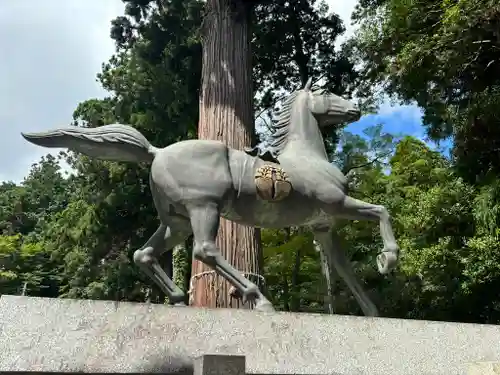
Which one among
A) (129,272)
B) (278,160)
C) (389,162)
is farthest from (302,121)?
(389,162)

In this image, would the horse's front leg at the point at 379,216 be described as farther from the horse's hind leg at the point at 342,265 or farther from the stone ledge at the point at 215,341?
the stone ledge at the point at 215,341

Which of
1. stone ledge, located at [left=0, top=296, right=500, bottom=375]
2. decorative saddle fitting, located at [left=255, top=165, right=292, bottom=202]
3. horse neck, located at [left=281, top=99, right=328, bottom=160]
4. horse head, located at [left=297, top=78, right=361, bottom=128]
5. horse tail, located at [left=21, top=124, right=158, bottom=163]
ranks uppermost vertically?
horse head, located at [left=297, top=78, right=361, bottom=128]

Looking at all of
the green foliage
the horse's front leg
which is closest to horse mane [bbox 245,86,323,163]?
the horse's front leg

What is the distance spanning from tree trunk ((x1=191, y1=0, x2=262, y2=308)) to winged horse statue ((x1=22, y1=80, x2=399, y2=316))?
7.90 feet

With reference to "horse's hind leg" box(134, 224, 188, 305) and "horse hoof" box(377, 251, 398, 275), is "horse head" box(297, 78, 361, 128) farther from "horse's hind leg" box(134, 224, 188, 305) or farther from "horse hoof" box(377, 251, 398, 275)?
"horse's hind leg" box(134, 224, 188, 305)

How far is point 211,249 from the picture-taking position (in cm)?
489

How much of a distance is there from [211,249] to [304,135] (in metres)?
1.71

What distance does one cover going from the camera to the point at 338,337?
14.9ft

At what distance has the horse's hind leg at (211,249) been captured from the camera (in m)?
4.88

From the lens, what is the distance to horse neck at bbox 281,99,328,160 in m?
5.80

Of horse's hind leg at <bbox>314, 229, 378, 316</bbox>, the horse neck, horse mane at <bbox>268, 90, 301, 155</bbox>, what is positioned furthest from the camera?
horse mane at <bbox>268, 90, 301, 155</bbox>

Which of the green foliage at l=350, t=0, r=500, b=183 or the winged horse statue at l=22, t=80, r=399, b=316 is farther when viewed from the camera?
the green foliage at l=350, t=0, r=500, b=183

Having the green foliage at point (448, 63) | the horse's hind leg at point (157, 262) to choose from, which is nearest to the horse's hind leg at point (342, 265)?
the horse's hind leg at point (157, 262)

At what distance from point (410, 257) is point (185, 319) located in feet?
35.5
